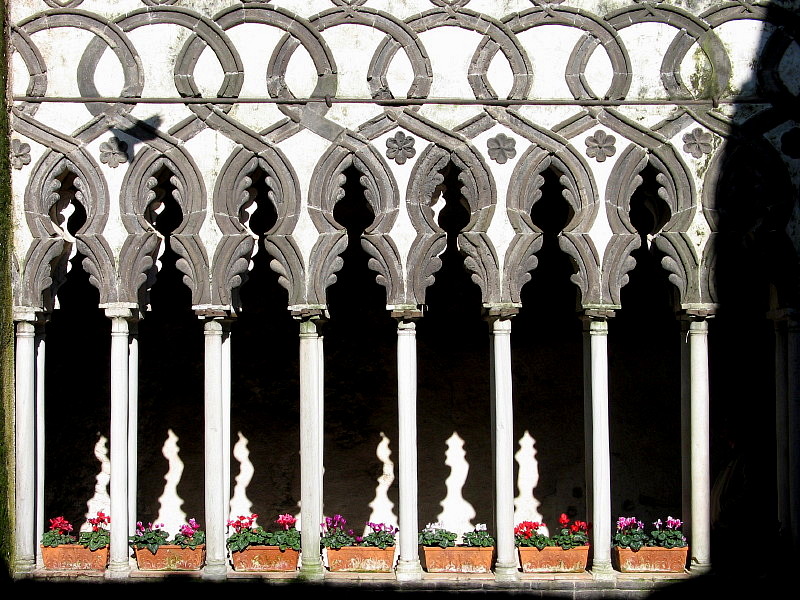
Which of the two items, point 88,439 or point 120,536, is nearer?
point 120,536

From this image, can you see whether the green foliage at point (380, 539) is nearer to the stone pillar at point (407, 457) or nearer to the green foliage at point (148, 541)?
the stone pillar at point (407, 457)

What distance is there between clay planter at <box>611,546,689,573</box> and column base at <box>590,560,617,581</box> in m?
0.20

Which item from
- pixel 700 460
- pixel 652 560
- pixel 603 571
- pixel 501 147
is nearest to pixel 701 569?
pixel 652 560

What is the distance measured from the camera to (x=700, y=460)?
11516 mm

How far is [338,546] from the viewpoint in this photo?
11594 millimetres

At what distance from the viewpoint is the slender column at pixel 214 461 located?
11492mm

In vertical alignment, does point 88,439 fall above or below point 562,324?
below

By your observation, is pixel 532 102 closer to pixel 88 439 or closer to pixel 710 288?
pixel 710 288

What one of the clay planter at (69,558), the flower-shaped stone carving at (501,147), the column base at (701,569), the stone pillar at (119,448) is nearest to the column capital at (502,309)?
the flower-shaped stone carving at (501,147)

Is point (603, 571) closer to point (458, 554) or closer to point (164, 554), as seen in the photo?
point (458, 554)

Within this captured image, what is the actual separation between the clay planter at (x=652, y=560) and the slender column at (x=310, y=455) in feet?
10.7

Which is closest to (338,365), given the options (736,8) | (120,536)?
(120,536)

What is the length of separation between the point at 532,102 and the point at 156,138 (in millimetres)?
4073

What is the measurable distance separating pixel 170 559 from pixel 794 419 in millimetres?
6824
